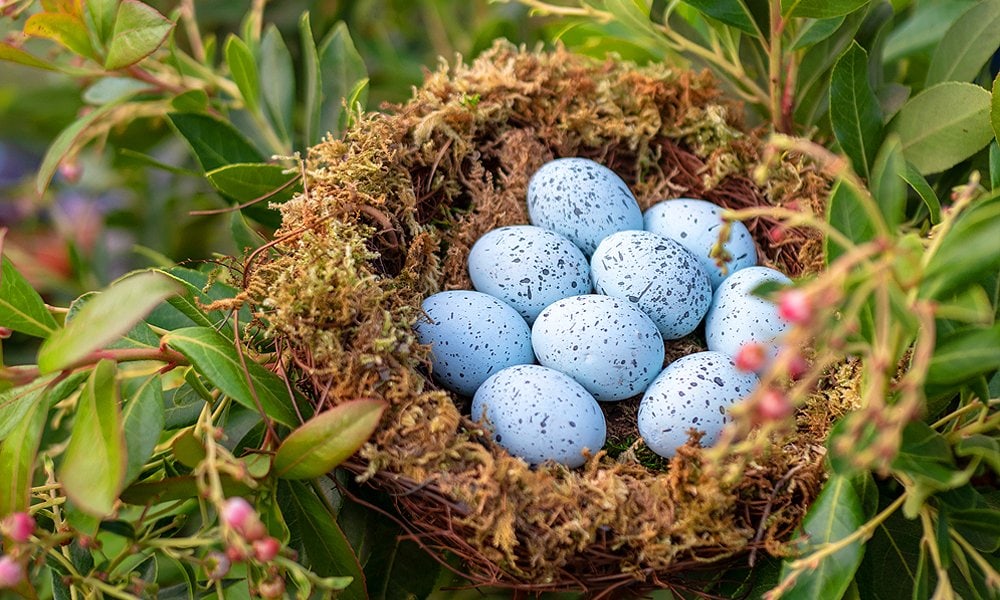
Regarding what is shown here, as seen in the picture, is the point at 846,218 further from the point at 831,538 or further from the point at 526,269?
the point at 526,269

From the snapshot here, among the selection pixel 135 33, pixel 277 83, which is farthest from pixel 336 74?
pixel 135 33

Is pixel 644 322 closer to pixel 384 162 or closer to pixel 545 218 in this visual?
pixel 545 218

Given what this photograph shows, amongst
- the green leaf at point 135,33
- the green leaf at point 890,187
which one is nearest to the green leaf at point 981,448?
the green leaf at point 890,187

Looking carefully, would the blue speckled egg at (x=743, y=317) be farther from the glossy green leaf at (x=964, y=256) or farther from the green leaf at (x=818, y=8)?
the glossy green leaf at (x=964, y=256)

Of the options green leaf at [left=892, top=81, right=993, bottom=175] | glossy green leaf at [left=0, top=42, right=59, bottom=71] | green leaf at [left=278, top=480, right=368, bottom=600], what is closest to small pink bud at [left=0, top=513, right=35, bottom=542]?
green leaf at [left=278, top=480, right=368, bottom=600]

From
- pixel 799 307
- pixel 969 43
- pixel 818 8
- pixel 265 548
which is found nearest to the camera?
pixel 799 307
